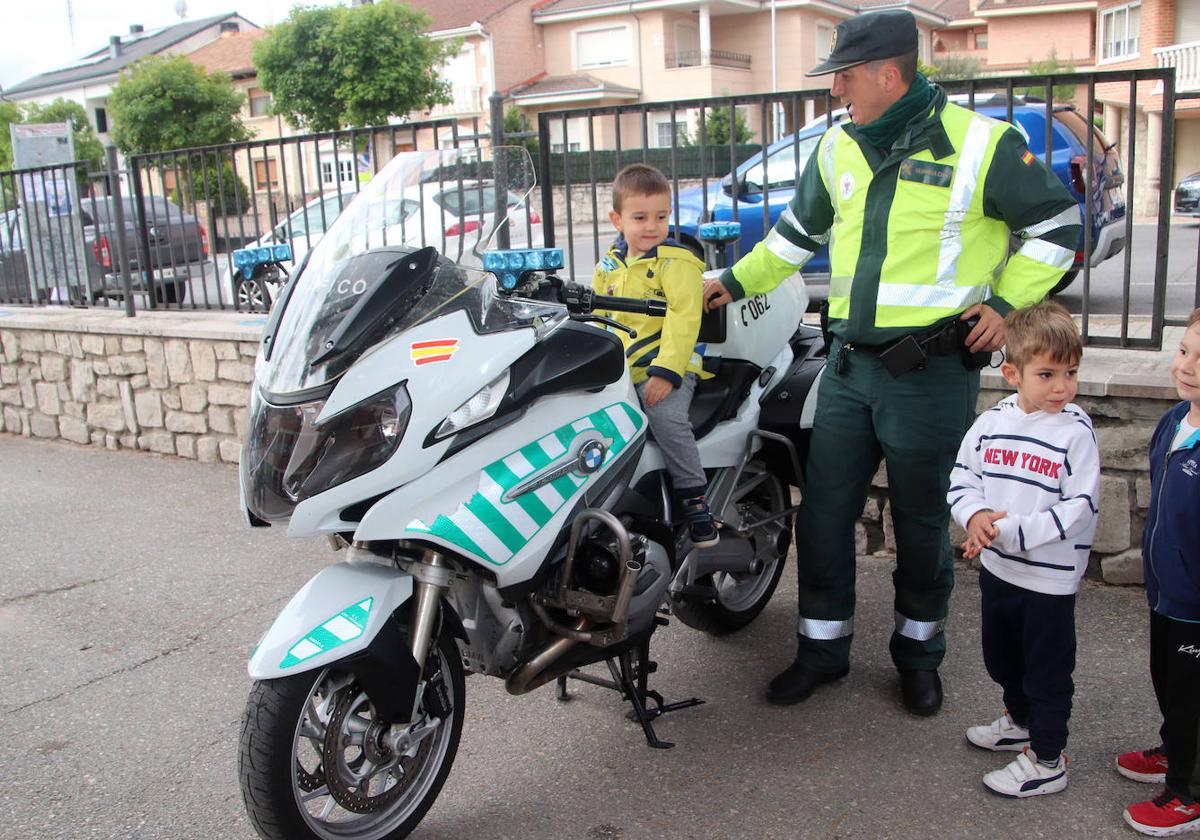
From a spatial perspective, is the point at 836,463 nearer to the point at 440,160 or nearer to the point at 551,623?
the point at 551,623

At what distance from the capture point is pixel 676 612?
3721 mm

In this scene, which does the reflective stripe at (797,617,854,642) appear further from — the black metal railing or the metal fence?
the black metal railing

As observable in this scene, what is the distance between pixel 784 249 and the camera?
3.54 m

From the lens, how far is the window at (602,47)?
149ft

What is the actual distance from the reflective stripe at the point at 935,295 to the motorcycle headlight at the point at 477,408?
1.21 metres

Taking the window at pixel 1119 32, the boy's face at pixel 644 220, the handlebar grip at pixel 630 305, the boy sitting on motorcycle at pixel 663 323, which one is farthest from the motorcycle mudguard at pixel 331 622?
the window at pixel 1119 32

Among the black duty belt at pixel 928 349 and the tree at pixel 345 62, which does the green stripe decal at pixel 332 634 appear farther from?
the tree at pixel 345 62

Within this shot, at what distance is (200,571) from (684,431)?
2.81m

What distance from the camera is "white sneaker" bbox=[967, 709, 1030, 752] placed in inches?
120

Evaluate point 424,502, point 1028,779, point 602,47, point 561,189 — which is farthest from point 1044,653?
point 602,47

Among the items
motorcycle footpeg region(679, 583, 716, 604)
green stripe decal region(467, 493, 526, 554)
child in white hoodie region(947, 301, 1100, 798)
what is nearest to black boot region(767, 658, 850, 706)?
motorcycle footpeg region(679, 583, 716, 604)

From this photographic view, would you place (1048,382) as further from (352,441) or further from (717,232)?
(352,441)

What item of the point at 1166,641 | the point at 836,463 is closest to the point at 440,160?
the point at 836,463

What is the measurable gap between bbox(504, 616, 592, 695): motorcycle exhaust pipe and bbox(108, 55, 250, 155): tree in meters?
39.9
